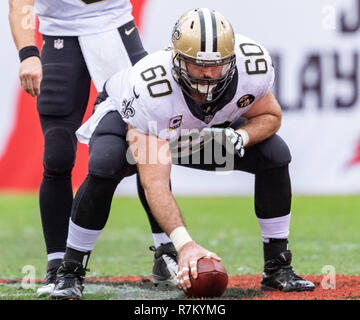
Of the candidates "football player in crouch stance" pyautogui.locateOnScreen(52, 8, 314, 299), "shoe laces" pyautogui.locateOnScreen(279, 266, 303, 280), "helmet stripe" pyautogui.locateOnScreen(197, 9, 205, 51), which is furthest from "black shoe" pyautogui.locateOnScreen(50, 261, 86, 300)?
"helmet stripe" pyautogui.locateOnScreen(197, 9, 205, 51)

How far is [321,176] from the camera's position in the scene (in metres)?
8.48

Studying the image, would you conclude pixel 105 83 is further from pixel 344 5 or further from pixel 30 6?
pixel 344 5

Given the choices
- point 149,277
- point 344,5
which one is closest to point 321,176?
point 344,5

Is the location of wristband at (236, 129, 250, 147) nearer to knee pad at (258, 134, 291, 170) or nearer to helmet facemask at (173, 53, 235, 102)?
knee pad at (258, 134, 291, 170)

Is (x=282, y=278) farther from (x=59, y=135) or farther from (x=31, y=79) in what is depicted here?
(x=31, y=79)

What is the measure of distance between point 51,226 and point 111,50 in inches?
37.8

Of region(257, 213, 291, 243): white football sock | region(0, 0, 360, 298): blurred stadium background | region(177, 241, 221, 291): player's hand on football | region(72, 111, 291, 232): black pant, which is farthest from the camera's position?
region(0, 0, 360, 298): blurred stadium background

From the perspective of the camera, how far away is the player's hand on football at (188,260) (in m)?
3.31

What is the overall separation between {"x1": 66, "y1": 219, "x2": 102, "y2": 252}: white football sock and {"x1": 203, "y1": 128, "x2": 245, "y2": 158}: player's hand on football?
2.17 feet

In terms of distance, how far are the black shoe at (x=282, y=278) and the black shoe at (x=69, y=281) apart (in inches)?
33.2

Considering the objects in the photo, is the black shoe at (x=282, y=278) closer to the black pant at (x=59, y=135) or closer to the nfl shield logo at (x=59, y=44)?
the black pant at (x=59, y=135)

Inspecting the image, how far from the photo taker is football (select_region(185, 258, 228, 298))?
3328mm

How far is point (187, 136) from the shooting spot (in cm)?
375

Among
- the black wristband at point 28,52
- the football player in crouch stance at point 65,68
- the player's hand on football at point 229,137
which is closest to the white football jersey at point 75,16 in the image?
the football player in crouch stance at point 65,68
